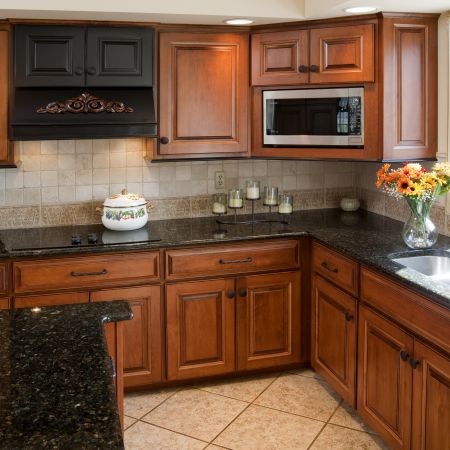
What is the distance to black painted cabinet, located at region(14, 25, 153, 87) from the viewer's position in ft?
10.7

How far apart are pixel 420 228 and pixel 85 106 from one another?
176 centimetres

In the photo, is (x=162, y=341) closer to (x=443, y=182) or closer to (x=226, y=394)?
(x=226, y=394)

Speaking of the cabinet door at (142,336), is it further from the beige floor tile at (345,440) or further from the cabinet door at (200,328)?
the beige floor tile at (345,440)

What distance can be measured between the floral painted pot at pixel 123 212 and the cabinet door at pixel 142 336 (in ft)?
1.30

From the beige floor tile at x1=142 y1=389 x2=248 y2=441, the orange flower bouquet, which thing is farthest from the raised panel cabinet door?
the beige floor tile at x1=142 y1=389 x2=248 y2=441

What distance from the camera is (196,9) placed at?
323 cm

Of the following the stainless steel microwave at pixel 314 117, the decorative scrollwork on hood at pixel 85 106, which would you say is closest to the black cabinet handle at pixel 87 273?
the decorative scrollwork on hood at pixel 85 106

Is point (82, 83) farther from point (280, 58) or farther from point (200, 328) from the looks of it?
point (200, 328)

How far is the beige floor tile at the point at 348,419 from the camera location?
10.1 feet

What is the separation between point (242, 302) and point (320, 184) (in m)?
1.10

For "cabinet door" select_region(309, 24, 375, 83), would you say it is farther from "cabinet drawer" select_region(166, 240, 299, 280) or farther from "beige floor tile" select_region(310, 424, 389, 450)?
"beige floor tile" select_region(310, 424, 389, 450)

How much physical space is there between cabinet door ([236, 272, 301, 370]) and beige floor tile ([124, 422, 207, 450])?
0.63 m

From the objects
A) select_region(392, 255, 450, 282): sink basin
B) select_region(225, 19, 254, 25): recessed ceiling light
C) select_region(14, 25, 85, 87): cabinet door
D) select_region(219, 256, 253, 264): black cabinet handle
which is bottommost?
select_region(219, 256, 253, 264): black cabinet handle

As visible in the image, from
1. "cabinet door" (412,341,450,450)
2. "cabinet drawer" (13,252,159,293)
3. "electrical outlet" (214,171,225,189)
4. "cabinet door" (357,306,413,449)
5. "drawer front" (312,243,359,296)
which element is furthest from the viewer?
"electrical outlet" (214,171,225,189)
